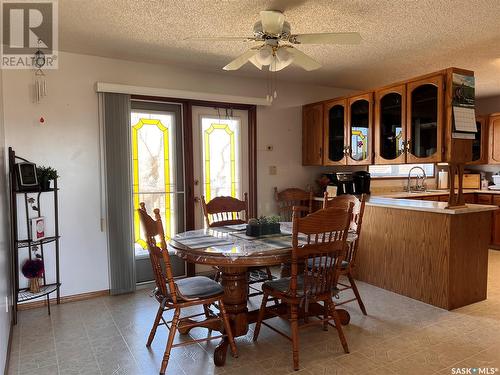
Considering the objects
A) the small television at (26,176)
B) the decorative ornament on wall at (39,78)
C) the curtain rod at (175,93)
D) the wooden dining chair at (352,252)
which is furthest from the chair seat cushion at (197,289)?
the decorative ornament on wall at (39,78)

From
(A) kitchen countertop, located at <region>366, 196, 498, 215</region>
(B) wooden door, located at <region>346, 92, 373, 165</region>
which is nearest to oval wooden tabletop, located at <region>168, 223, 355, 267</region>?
(A) kitchen countertop, located at <region>366, 196, 498, 215</region>

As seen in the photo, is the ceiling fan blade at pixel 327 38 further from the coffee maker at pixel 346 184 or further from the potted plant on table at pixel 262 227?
the coffee maker at pixel 346 184

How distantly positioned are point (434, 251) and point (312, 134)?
2118mm

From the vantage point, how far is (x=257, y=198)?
14.6ft

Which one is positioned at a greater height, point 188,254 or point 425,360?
point 188,254

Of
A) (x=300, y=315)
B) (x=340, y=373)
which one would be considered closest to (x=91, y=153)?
(x=300, y=315)

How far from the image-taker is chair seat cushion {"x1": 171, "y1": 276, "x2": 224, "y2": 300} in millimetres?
2290

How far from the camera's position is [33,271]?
3064 millimetres

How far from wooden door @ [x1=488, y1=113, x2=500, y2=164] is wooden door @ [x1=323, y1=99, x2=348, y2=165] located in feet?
8.98

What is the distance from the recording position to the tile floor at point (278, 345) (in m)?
2.24

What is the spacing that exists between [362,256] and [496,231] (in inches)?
104

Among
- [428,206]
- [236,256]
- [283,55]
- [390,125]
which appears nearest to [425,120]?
[390,125]

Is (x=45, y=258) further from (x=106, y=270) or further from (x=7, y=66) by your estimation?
(x=7, y=66)

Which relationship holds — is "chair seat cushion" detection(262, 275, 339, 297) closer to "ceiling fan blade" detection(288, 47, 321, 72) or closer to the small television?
"ceiling fan blade" detection(288, 47, 321, 72)
